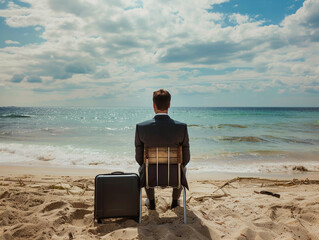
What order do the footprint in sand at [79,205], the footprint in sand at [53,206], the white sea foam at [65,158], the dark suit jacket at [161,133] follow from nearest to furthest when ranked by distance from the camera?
the dark suit jacket at [161,133]
the footprint in sand at [53,206]
the footprint in sand at [79,205]
the white sea foam at [65,158]

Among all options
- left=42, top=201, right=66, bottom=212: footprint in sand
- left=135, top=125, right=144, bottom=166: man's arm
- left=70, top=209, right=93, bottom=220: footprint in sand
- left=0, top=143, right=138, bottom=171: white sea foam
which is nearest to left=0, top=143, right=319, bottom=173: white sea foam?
left=0, top=143, right=138, bottom=171: white sea foam

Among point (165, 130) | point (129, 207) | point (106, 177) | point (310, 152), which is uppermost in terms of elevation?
point (165, 130)

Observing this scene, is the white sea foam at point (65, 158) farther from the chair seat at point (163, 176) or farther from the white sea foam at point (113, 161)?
the chair seat at point (163, 176)

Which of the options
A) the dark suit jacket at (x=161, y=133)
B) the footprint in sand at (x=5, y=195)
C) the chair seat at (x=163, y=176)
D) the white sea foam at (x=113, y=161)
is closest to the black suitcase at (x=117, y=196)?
the chair seat at (x=163, y=176)

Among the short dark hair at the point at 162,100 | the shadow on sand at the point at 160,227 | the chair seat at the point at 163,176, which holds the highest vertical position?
the short dark hair at the point at 162,100

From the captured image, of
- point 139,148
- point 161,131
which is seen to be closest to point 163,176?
point 139,148

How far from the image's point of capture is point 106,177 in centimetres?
318

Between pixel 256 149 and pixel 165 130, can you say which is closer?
pixel 165 130

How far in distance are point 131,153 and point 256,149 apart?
5.75m

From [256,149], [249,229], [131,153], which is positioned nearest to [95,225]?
[249,229]

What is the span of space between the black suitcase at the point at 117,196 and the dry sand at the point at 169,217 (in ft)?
0.45

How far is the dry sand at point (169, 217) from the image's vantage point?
9.40 feet

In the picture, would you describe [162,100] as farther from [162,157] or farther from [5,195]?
[5,195]

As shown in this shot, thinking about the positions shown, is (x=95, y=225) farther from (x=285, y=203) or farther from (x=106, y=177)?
(x=285, y=203)
